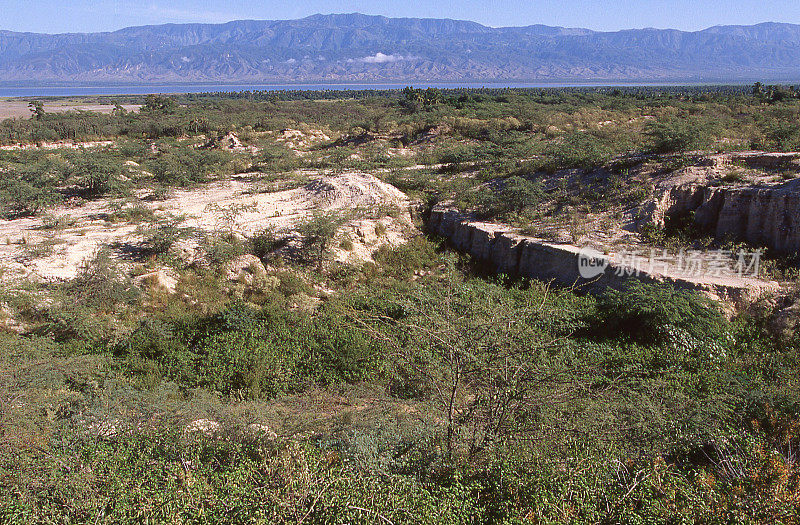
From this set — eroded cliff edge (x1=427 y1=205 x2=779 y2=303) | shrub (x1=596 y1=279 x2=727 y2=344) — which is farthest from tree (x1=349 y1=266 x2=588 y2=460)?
eroded cliff edge (x1=427 y1=205 x2=779 y2=303)

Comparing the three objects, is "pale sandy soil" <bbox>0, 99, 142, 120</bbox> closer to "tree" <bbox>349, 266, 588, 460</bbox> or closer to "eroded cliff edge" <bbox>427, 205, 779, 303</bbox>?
"eroded cliff edge" <bbox>427, 205, 779, 303</bbox>

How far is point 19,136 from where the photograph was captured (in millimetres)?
30531

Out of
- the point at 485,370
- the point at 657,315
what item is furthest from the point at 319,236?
the point at 485,370

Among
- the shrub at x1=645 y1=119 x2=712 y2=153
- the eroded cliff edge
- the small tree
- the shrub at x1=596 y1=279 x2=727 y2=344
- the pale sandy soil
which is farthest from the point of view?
the pale sandy soil

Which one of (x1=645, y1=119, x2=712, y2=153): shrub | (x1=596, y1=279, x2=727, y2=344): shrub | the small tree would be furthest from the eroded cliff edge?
(x1=645, y1=119, x2=712, y2=153): shrub

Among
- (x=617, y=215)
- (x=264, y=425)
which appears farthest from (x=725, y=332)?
(x=264, y=425)

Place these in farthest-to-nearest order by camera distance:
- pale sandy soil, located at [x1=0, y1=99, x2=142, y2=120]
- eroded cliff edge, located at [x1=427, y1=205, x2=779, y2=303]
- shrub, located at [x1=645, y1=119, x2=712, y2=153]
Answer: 1. pale sandy soil, located at [x1=0, y1=99, x2=142, y2=120]
2. shrub, located at [x1=645, y1=119, x2=712, y2=153]
3. eroded cliff edge, located at [x1=427, y1=205, x2=779, y2=303]

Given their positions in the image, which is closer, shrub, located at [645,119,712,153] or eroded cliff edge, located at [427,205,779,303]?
eroded cliff edge, located at [427,205,779,303]

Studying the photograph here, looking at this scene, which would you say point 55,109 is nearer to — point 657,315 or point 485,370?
point 657,315

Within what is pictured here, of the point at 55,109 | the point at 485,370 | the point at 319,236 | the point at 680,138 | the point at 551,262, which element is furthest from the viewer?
the point at 55,109

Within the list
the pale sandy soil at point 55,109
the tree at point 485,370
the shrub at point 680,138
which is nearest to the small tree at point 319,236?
the tree at point 485,370

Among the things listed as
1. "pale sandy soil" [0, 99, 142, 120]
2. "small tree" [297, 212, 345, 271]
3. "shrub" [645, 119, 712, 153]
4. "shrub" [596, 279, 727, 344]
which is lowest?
"shrub" [596, 279, 727, 344]

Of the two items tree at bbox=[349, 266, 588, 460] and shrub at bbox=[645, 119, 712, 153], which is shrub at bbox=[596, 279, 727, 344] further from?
shrub at bbox=[645, 119, 712, 153]

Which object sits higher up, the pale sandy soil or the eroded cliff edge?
the pale sandy soil
